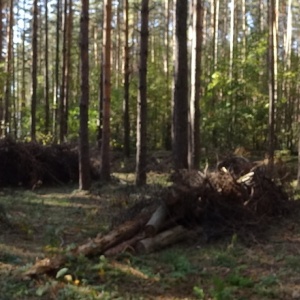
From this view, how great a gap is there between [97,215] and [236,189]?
3.07 metres

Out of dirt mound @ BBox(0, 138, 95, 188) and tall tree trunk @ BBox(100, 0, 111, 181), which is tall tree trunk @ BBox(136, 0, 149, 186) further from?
dirt mound @ BBox(0, 138, 95, 188)

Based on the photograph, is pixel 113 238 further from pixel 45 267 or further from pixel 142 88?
pixel 142 88

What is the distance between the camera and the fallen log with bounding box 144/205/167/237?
8.45 m

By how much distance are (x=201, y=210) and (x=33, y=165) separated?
8.49 m

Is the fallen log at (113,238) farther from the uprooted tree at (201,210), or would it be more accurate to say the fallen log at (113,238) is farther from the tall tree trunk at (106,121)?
the tall tree trunk at (106,121)

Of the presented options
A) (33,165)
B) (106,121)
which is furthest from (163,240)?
(33,165)

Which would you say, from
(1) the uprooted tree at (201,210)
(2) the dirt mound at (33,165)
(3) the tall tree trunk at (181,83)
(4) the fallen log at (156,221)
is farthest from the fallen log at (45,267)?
(2) the dirt mound at (33,165)

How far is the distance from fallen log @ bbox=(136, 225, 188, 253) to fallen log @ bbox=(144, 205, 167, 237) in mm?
98

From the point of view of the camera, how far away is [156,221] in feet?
28.1

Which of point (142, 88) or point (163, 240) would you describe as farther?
point (142, 88)

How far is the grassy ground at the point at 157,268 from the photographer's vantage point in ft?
20.5

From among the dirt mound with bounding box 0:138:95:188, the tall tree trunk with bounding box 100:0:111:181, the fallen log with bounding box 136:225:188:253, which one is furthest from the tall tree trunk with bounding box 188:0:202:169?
the fallen log with bounding box 136:225:188:253

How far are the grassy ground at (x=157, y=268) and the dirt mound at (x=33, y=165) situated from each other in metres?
5.86

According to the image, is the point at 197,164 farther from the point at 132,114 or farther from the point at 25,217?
the point at 132,114
